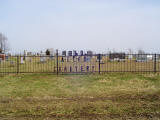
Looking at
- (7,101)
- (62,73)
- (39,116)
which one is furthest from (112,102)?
(62,73)

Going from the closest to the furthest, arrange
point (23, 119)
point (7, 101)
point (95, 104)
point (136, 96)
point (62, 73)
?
point (23, 119) < point (95, 104) < point (7, 101) < point (136, 96) < point (62, 73)

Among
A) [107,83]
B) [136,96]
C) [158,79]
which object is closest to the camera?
[136,96]

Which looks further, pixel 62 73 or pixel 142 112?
pixel 62 73

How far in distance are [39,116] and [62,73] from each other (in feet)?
20.8

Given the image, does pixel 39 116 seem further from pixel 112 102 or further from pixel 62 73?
pixel 62 73

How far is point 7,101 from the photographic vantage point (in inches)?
206

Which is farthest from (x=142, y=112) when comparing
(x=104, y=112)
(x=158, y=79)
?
(x=158, y=79)

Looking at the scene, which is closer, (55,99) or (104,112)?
(104,112)

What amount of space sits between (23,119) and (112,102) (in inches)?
103

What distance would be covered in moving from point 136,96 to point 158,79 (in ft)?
11.8

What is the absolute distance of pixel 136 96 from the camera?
223 inches

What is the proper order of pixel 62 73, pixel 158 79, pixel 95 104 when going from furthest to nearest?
pixel 62 73, pixel 158 79, pixel 95 104

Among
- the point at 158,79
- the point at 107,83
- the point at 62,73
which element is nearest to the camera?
the point at 107,83

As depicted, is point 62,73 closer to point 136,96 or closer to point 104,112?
point 136,96
